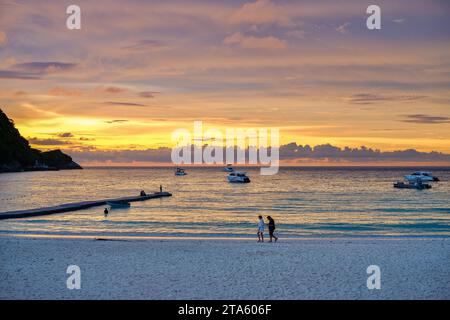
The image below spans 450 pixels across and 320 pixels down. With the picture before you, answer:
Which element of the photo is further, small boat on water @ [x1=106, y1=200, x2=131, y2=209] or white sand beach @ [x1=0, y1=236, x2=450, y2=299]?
small boat on water @ [x1=106, y1=200, x2=131, y2=209]

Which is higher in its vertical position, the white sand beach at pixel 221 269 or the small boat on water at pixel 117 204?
the white sand beach at pixel 221 269

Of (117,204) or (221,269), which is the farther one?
(117,204)

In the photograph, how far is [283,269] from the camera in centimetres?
1853

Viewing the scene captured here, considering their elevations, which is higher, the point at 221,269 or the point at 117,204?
the point at 221,269

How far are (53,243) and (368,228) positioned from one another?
24757 millimetres

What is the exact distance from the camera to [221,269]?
61.0 feet

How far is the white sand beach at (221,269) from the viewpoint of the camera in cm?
1514

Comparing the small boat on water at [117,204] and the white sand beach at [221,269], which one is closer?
the white sand beach at [221,269]

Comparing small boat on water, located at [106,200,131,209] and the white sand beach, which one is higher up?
the white sand beach

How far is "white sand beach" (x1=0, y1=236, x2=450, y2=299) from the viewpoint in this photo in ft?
49.7
